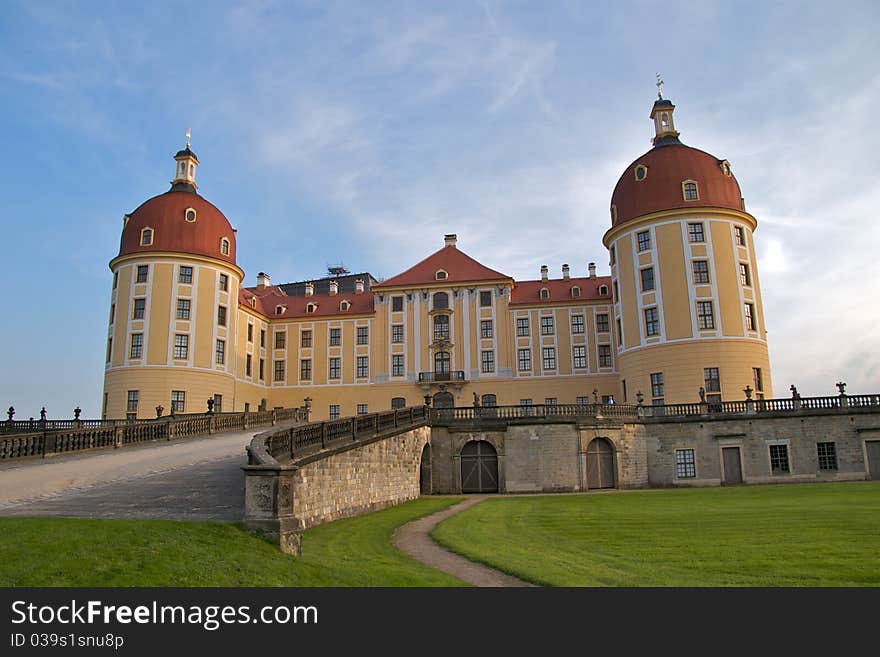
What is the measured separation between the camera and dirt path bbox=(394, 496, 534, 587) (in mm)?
11359

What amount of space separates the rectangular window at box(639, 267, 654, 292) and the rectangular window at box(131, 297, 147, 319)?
32327mm

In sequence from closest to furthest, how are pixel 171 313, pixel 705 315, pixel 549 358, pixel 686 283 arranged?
pixel 705 315 < pixel 686 283 < pixel 171 313 < pixel 549 358

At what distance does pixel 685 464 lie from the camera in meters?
34.1

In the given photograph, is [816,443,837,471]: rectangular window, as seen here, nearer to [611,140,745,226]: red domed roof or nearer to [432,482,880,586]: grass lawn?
[432,482,880,586]: grass lawn

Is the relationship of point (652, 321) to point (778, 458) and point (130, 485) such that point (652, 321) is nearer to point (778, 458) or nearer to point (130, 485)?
point (778, 458)

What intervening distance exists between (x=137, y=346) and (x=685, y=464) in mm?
33914

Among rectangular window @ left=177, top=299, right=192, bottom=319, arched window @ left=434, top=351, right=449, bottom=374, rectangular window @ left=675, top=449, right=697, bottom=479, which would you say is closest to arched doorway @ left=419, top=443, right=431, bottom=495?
rectangular window @ left=675, top=449, right=697, bottom=479

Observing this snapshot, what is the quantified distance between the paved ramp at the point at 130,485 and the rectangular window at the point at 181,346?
20.8 m

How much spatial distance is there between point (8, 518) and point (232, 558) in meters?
5.07

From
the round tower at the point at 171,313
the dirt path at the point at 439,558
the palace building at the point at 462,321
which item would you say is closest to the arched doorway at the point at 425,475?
the dirt path at the point at 439,558

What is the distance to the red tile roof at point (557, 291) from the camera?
51750mm

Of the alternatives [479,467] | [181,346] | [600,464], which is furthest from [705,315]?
[181,346]

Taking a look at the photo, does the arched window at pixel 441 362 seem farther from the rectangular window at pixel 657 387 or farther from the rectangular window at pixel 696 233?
the rectangular window at pixel 696 233
